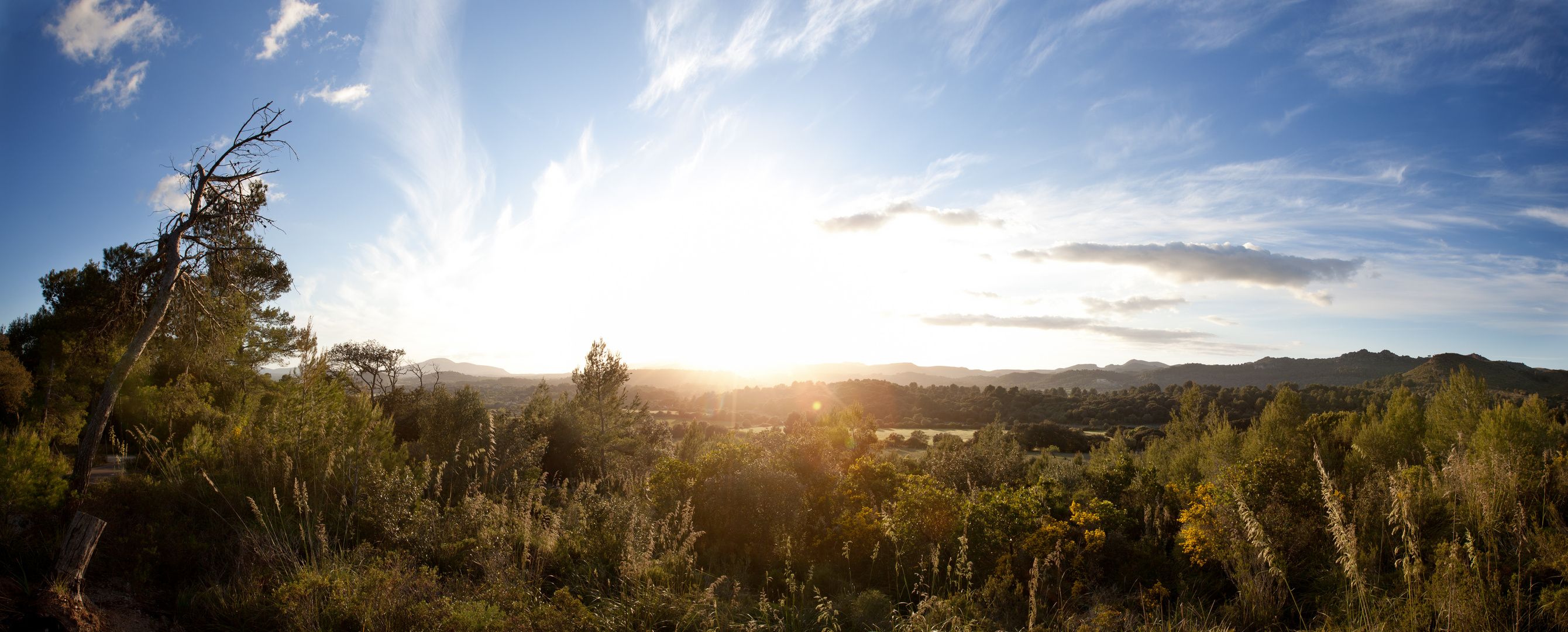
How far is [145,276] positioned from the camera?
25.1 ft

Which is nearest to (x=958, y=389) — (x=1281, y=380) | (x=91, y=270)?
(x=1281, y=380)

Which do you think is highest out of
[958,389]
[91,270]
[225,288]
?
[91,270]

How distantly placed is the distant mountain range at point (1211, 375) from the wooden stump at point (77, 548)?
17.2 m

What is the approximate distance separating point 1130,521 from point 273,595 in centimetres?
896

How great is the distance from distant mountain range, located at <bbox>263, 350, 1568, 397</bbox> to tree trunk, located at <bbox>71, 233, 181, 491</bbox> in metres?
13.0

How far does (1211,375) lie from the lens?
79.8 metres

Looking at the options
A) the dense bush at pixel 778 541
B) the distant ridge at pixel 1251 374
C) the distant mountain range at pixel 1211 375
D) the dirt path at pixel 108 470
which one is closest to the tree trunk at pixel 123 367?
the dirt path at pixel 108 470

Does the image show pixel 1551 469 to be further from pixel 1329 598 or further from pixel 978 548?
pixel 978 548

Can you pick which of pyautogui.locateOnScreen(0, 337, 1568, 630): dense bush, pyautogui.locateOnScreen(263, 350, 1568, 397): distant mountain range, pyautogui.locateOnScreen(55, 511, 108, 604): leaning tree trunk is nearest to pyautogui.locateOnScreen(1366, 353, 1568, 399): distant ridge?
pyautogui.locateOnScreen(263, 350, 1568, 397): distant mountain range

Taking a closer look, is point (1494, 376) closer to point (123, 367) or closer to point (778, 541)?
point (778, 541)

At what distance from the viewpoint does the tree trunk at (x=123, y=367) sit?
20.3ft

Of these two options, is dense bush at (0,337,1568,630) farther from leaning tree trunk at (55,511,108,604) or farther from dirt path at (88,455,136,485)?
leaning tree trunk at (55,511,108,604)

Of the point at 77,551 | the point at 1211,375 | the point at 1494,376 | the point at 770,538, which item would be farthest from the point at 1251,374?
the point at 77,551

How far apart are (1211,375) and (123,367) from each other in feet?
326
